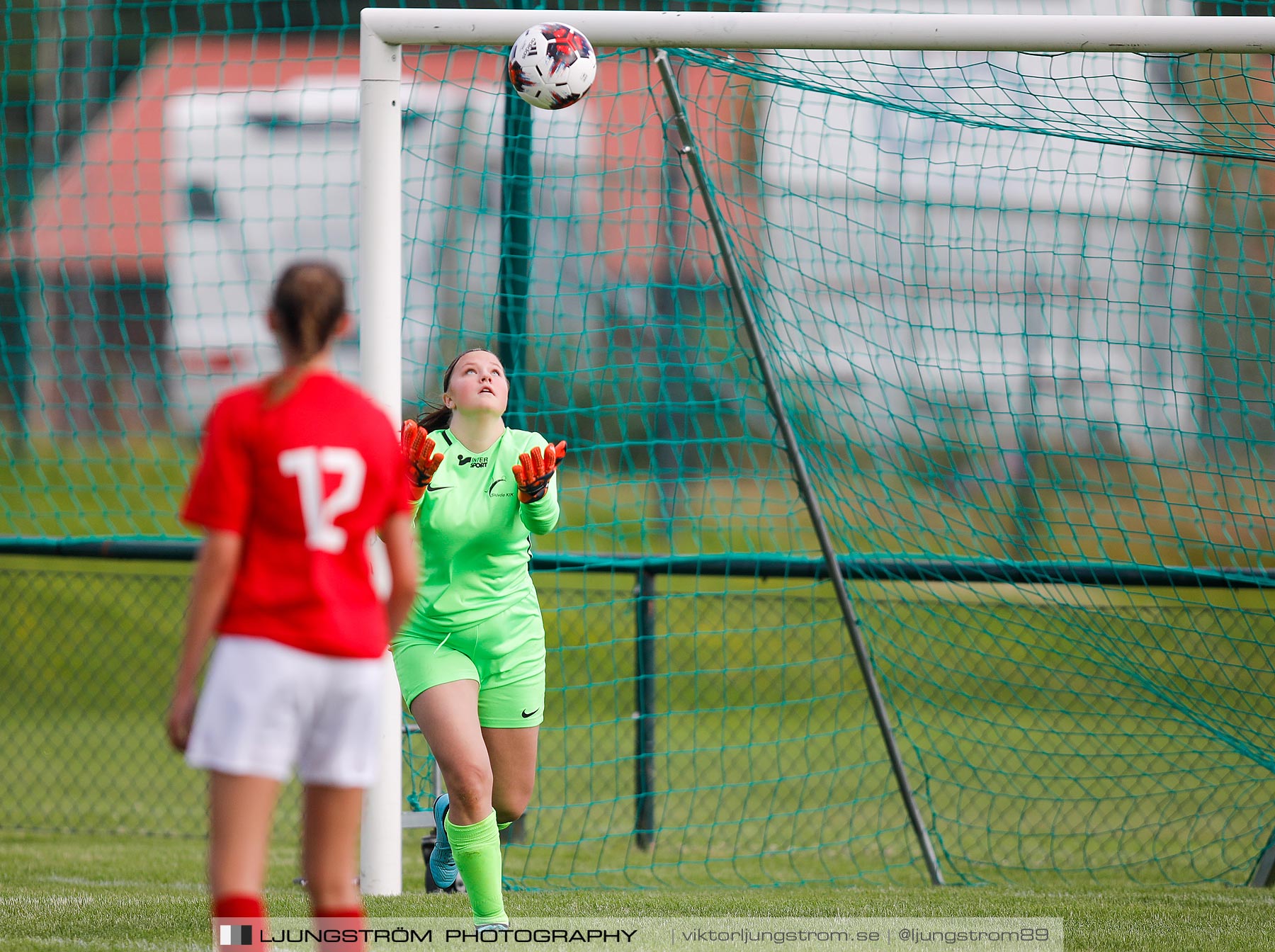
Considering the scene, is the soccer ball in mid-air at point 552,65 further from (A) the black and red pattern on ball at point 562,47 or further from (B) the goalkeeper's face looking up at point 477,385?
(B) the goalkeeper's face looking up at point 477,385

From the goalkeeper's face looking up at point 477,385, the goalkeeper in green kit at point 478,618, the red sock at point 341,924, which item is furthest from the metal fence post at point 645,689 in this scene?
the red sock at point 341,924

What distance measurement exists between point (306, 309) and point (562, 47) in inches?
80.0

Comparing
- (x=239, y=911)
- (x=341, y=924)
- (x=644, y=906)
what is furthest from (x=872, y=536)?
(x=239, y=911)

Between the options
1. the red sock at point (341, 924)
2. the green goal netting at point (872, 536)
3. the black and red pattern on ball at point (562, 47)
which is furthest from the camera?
the green goal netting at point (872, 536)

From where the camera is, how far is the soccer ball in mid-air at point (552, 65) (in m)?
3.83

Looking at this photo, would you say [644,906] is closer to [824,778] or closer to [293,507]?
[293,507]

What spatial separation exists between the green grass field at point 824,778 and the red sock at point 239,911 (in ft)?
4.85

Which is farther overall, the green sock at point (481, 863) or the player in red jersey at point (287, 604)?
the green sock at point (481, 863)

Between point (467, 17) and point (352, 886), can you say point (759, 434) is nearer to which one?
point (467, 17)

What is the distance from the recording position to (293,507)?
2.10 m

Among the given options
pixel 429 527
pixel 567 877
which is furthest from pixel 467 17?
pixel 567 877

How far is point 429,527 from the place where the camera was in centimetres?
342

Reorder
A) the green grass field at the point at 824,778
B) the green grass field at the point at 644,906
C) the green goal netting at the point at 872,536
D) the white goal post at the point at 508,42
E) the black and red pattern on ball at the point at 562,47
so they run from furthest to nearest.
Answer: the green goal netting at the point at 872,536 → the green grass field at the point at 824,778 → the white goal post at the point at 508,42 → the black and red pattern on ball at the point at 562,47 → the green grass field at the point at 644,906

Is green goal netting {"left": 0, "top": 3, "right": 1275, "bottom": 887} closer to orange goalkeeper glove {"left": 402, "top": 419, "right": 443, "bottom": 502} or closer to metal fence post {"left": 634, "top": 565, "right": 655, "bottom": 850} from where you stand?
metal fence post {"left": 634, "top": 565, "right": 655, "bottom": 850}
